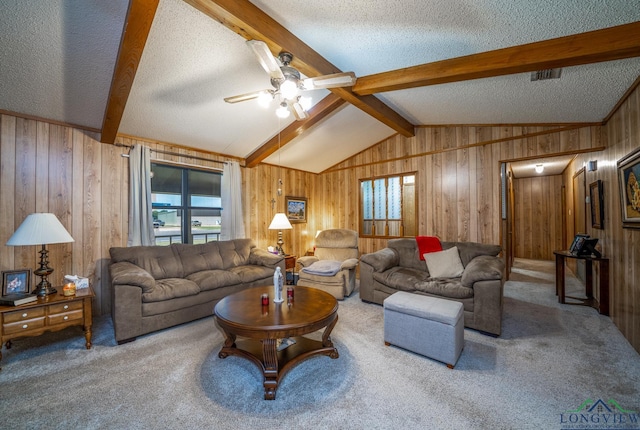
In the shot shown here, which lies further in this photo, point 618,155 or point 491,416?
point 618,155

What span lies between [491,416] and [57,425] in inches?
105

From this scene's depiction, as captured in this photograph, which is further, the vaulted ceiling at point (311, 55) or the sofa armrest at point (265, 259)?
the sofa armrest at point (265, 259)

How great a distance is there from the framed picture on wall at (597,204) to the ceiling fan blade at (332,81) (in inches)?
134

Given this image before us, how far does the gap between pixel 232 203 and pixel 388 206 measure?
10.1ft

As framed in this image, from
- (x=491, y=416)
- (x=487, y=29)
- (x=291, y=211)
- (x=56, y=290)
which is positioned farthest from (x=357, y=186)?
(x=56, y=290)

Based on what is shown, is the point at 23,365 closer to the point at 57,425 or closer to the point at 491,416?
the point at 57,425

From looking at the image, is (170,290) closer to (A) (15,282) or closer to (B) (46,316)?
(B) (46,316)

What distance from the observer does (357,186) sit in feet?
19.0

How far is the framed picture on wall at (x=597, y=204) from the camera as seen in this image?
3156mm

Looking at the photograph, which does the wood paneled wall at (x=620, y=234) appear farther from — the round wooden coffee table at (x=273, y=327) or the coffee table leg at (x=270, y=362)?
the coffee table leg at (x=270, y=362)

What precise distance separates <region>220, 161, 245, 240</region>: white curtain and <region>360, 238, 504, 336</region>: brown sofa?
229 centimetres

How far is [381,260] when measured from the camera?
3.73m

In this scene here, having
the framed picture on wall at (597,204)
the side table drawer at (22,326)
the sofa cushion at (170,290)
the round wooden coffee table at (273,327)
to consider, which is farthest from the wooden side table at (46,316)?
the framed picture on wall at (597,204)

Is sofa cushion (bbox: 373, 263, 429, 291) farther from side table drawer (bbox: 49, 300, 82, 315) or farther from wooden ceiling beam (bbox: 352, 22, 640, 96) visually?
side table drawer (bbox: 49, 300, 82, 315)
